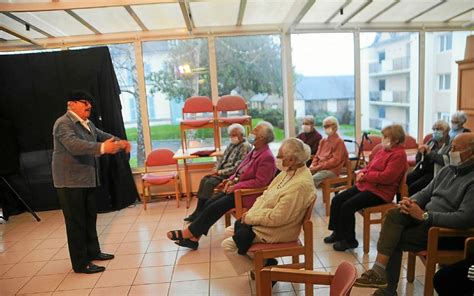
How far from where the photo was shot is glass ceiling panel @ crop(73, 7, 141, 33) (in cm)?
389

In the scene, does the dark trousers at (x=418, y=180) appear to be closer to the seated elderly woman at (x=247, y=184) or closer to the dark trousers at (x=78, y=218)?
the seated elderly woman at (x=247, y=184)

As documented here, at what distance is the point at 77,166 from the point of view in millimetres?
2949

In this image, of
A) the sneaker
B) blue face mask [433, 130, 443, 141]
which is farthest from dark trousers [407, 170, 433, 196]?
the sneaker

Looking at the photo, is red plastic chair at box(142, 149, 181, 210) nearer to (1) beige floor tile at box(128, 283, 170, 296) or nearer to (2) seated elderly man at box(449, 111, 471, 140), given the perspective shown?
(1) beige floor tile at box(128, 283, 170, 296)

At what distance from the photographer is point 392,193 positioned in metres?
3.01

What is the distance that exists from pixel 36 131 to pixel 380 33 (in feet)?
16.6

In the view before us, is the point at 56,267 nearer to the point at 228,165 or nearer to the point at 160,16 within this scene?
the point at 228,165

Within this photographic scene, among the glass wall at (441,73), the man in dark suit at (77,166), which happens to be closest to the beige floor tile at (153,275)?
the man in dark suit at (77,166)

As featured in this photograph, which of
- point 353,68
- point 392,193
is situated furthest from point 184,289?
point 353,68

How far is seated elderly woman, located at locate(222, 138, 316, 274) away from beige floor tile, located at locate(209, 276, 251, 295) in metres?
0.26

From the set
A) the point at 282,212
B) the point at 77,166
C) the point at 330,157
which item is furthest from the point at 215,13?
the point at 282,212

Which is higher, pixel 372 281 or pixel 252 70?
pixel 252 70

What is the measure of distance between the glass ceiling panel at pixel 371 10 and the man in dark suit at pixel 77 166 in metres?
3.28

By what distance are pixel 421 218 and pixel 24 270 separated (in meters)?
3.26
